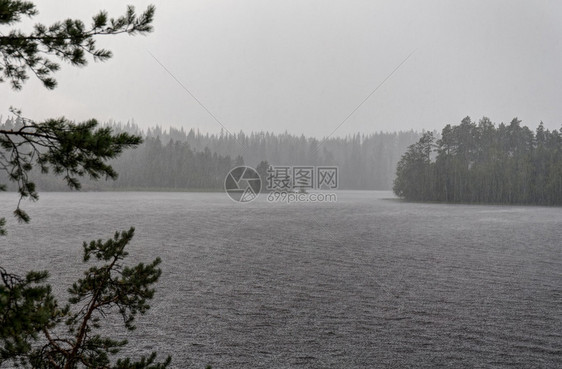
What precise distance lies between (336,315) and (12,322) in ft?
36.3

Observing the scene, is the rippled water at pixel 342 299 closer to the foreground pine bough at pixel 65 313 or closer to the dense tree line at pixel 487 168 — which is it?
the foreground pine bough at pixel 65 313

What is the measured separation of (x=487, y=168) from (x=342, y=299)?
9932cm

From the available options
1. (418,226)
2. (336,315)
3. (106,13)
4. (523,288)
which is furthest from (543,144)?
(106,13)

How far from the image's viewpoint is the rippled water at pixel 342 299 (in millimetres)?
10742

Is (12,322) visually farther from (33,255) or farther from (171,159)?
(171,159)

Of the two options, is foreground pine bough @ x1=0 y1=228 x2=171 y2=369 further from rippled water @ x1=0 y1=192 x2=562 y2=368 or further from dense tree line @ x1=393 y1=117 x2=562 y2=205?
dense tree line @ x1=393 y1=117 x2=562 y2=205

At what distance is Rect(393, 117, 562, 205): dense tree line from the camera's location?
98.9 meters

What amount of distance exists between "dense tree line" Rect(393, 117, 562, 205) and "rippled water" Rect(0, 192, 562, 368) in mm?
73626

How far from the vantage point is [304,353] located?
10648 mm

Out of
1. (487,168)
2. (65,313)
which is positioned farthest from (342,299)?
(487,168)

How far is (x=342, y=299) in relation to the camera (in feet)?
52.0

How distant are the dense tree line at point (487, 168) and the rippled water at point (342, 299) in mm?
73626

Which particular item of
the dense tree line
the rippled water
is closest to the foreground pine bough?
the rippled water

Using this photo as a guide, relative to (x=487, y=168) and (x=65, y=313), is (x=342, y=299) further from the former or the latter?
(x=487, y=168)
